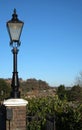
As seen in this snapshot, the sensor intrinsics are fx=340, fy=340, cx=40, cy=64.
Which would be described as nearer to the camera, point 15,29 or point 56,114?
point 15,29

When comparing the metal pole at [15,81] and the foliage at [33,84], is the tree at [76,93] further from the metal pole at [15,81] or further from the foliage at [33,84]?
the metal pole at [15,81]

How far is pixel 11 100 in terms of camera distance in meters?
8.46

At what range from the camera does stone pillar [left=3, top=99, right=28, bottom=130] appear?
328 inches

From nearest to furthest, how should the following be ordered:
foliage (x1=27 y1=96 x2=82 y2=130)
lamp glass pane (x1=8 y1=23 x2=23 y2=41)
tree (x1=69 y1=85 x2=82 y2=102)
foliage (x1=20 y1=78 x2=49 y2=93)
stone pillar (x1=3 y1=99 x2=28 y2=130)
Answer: stone pillar (x1=3 y1=99 x2=28 y2=130)
lamp glass pane (x1=8 y1=23 x2=23 y2=41)
foliage (x1=27 y1=96 x2=82 y2=130)
tree (x1=69 y1=85 x2=82 y2=102)
foliage (x1=20 y1=78 x2=49 y2=93)

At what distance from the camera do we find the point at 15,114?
842 centimetres

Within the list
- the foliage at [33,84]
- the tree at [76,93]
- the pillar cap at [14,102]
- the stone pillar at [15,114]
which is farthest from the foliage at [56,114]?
the foliage at [33,84]

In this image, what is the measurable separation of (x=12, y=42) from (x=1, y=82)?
192 feet

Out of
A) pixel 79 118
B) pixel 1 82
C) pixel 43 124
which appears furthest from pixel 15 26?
pixel 1 82

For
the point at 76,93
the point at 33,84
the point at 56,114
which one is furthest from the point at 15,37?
the point at 33,84

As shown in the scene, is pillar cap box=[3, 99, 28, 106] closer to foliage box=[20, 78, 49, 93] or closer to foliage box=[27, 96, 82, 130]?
foliage box=[27, 96, 82, 130]

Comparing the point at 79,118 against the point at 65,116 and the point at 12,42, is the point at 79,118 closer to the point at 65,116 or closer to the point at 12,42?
the point at 65,116

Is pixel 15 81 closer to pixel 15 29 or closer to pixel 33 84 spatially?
pixel 15 29

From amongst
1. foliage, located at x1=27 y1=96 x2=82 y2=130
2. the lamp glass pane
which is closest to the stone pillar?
the lamp glass pane

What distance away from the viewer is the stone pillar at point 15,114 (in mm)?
8336
